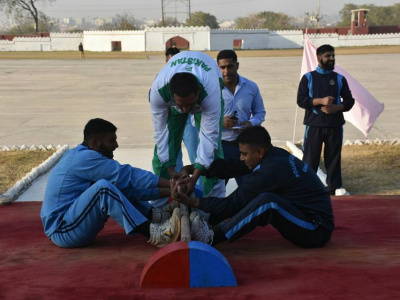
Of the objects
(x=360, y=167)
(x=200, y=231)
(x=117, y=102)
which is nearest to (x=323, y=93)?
(x=360, y=167)

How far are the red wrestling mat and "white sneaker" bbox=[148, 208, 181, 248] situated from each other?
0.11 metres

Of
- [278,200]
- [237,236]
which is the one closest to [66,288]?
[237,236]

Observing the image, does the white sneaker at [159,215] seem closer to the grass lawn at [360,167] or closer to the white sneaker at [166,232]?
the white sneaker at [166,232]

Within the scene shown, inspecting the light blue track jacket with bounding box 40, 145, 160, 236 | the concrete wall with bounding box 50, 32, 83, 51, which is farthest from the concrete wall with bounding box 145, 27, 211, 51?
the light blue track jacket with bounding box 40, 145, 160, 236

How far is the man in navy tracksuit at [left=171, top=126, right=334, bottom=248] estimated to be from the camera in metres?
4.23

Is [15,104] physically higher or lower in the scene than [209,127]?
lower

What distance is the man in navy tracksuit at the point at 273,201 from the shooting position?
4.23 metres

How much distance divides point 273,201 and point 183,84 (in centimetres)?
110

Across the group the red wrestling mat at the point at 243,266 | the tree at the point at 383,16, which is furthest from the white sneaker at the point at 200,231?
the tree at the point at 383,16

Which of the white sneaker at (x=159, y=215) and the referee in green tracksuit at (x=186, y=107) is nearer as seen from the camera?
the referee in green tracksuit at (x=186, y=107)

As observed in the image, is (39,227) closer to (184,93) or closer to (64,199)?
(64,199)

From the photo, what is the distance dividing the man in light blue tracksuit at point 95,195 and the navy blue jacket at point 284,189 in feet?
1.38

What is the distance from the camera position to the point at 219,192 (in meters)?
5.70

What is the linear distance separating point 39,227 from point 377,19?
415 feet
